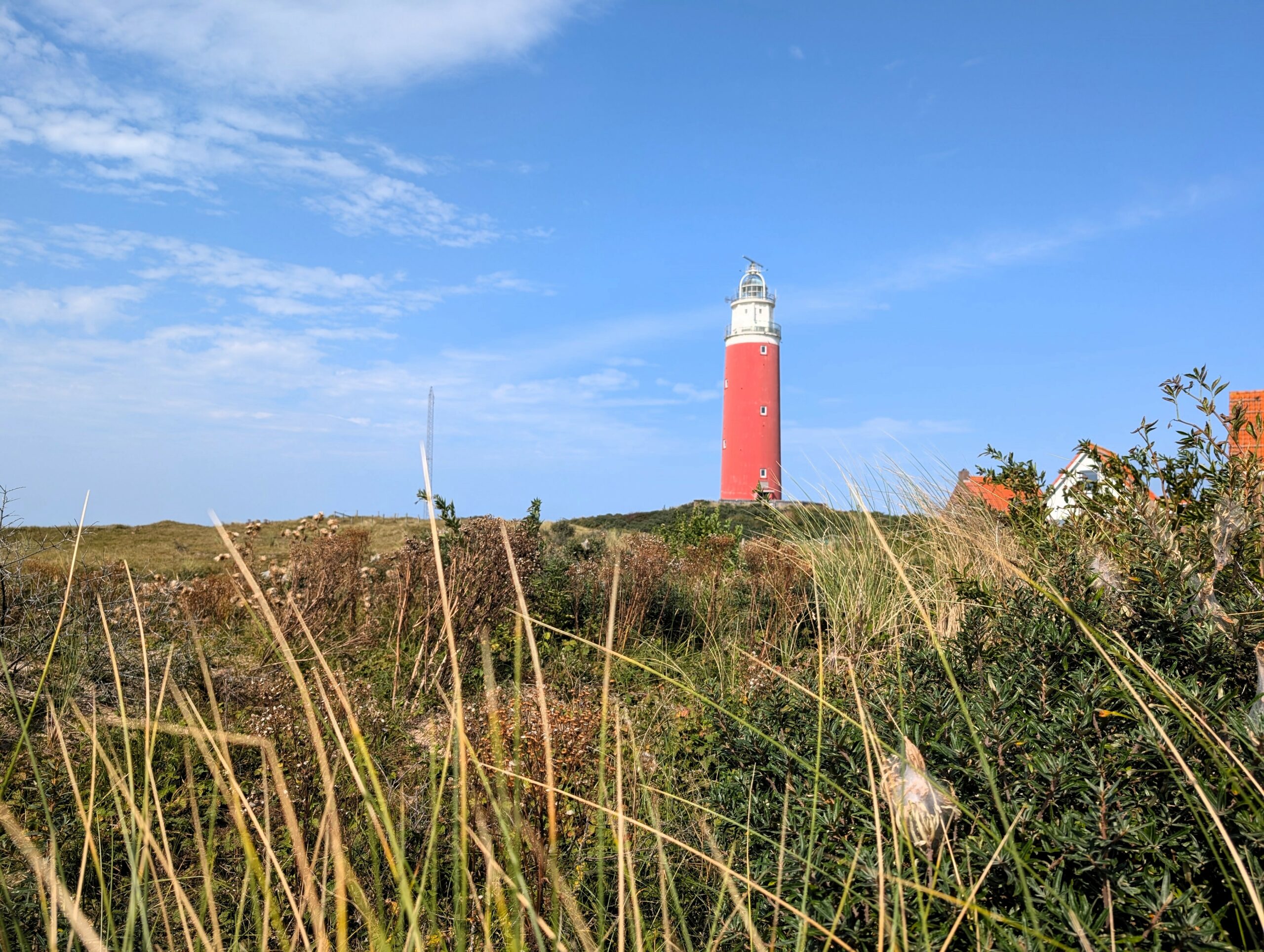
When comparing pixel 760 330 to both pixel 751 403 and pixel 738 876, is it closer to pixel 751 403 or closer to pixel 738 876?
pixel 751 403

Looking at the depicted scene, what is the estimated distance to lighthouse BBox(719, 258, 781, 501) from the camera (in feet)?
105

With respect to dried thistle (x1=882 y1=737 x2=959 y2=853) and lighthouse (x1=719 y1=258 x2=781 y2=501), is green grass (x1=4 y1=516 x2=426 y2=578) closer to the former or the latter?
dried thistle (x1=882 y1=737 x2=959 y2=853)

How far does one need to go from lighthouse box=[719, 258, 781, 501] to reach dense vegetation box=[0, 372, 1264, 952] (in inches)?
1007

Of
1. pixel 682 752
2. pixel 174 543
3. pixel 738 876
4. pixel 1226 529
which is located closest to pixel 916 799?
pixel 738 876

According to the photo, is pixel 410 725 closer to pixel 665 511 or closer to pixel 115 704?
pixel 115 704

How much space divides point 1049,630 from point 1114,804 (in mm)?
628

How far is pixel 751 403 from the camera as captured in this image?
32344 mm

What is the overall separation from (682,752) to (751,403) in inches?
1140

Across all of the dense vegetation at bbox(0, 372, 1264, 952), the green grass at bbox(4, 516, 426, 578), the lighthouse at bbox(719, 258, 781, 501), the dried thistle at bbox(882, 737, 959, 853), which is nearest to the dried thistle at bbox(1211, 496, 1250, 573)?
the dense vegetation at bbox(0, 372, 1264, 952)

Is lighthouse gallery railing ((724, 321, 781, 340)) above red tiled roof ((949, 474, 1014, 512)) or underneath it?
above

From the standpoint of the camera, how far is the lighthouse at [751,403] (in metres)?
32.1

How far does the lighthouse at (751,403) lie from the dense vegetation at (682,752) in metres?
25.6

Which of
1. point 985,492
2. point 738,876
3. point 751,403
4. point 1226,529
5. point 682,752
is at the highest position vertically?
point 751,403

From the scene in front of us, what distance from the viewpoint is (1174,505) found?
3719 mm
